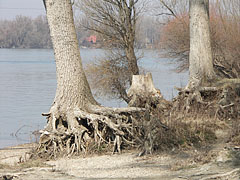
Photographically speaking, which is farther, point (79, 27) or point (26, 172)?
point (79, 27)

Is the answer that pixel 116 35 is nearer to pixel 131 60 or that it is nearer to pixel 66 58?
pixel 131 60

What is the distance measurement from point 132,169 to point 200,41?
764 centimetres

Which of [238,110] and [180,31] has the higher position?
[180,31]

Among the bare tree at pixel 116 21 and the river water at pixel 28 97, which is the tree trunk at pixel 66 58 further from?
the bare tree at pixel 116 21

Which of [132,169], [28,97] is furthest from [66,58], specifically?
[28,97]

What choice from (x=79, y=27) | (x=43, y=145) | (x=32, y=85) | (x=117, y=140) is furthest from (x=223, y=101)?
(x=32, y=85)

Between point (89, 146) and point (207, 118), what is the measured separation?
320 cm

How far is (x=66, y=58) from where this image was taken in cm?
1163

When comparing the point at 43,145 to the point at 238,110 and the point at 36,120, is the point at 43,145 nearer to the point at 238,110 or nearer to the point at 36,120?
the point at 238,110

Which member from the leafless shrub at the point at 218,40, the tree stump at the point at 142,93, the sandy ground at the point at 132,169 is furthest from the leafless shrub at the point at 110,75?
the sandy ground at the point at 132,169

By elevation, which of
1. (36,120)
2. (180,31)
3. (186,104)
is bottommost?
(36,120)

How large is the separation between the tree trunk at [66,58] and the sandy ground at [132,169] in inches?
68.0

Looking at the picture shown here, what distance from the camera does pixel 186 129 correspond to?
10531mm

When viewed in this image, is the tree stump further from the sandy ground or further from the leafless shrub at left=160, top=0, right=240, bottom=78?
the leafless shrub at left=160, top=0, right=240, bottom=78
